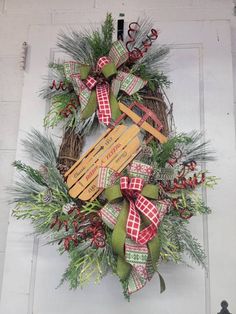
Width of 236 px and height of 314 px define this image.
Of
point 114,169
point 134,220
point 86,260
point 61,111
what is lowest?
point 86,260

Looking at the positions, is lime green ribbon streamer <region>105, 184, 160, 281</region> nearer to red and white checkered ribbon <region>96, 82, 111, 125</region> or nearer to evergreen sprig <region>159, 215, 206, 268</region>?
evergreen sprig <region>159, 215, 206, 268</region>

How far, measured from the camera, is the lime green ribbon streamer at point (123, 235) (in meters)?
0.82

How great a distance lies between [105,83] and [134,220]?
16.4 inches

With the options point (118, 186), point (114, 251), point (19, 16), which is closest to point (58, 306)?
point (114, 251)

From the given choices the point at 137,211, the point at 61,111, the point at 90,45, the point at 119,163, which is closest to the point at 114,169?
the point at 119,163

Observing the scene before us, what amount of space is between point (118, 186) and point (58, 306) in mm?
419

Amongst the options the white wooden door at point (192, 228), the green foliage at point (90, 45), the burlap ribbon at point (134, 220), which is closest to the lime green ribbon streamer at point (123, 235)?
the burlap ribbon at point (134, 220)

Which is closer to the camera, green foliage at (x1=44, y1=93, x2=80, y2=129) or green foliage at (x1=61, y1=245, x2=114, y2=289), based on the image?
green foliage at (x1=61, y1=245, x2=114, y2=289)

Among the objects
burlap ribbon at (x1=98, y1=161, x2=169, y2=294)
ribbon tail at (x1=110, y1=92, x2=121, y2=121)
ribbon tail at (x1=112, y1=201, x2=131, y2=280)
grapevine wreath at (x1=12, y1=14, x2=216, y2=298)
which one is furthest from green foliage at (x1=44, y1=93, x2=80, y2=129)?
ribbon tail at (x1=112, y1=201, x2=131, y2=280)

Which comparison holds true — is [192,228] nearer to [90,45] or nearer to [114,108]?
[114,108]

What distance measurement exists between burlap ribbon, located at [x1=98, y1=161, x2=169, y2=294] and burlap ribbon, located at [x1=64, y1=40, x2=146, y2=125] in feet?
0.64

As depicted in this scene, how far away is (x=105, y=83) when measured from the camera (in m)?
0.99

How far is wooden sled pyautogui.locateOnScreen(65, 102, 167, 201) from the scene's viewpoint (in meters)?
0.92

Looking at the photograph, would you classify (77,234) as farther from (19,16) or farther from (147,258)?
(19,16)
